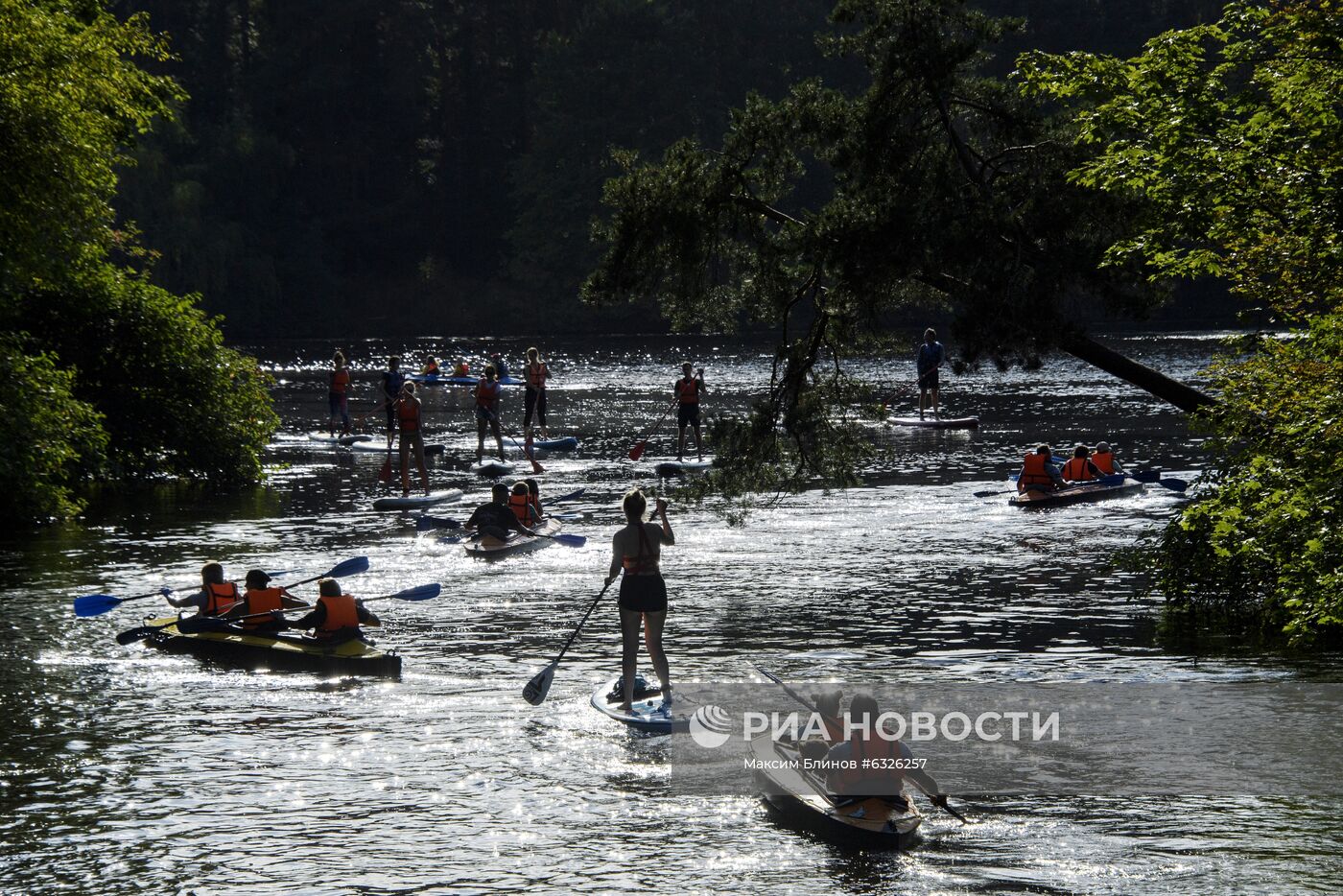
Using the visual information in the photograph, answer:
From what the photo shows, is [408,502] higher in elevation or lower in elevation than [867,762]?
higher

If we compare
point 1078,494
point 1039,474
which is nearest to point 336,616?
point 1039,474

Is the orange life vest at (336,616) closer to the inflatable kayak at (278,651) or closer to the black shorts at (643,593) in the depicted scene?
the inflatable kayak at (278,651)

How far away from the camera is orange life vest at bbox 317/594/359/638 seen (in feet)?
56.8

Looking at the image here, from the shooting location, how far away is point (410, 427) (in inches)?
1200

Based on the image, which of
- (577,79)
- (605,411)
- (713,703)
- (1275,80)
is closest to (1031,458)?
(1275,80)

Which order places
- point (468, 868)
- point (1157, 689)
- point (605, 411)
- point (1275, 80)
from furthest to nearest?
point (605, 411), point (1275, 80), point (1157, 689), point (468, 868)

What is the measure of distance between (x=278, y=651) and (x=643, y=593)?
5021mm

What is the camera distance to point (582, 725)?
49.3 ft

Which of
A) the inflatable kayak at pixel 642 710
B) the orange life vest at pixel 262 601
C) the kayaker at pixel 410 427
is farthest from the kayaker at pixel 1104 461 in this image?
the orange life vest at pixel 262 601

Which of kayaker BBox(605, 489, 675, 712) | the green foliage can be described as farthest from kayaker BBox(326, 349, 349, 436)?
kayaker BBox(605, 489, 675, 712)

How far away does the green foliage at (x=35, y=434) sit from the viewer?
27.0 meters

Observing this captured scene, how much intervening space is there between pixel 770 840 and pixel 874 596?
8926 millimetres

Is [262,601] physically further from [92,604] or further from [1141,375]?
[1141,375]

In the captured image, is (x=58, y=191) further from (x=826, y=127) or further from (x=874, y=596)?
(x=874, y=596)
